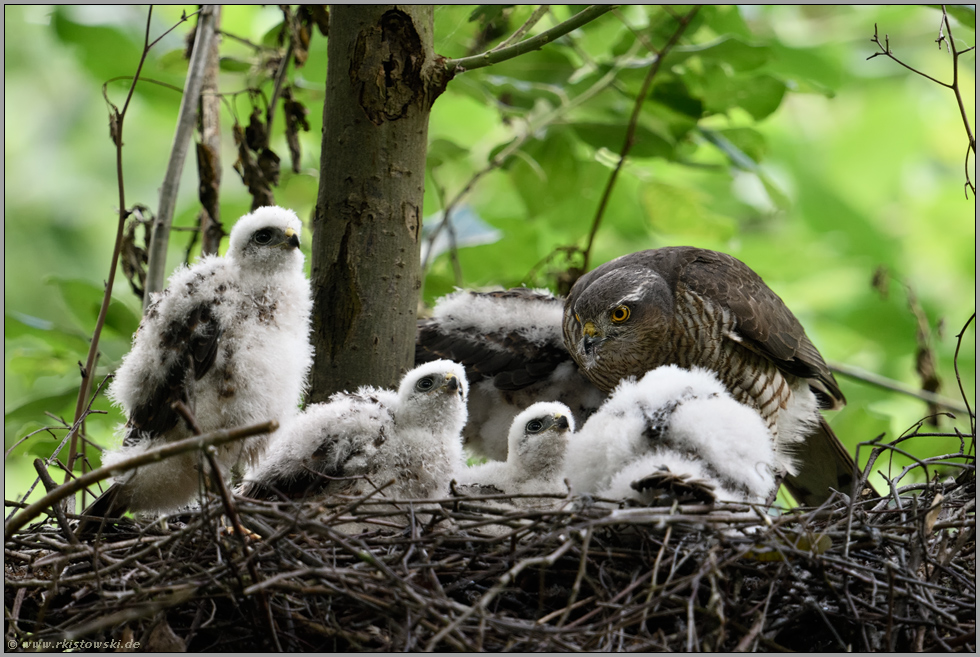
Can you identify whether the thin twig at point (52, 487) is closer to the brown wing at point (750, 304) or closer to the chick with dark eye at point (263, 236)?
the chick with dark eye at point (263, 236)

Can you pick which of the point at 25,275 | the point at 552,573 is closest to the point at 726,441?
the point at 552,573

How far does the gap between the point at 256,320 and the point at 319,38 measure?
303cm

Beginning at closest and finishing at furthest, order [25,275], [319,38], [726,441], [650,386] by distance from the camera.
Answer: [726,441]
[650,386]
[319,38]
[25,275]

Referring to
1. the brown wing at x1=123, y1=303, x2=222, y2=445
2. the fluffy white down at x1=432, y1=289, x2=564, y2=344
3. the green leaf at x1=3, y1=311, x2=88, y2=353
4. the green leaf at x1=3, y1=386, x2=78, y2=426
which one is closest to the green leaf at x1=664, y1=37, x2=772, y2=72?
the fluffy white down at x1=432, y1=289, x2=564, y2=344

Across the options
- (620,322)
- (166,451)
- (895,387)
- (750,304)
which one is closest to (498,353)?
(620,322)

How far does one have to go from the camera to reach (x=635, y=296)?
10.9ft

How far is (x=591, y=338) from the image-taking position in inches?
131

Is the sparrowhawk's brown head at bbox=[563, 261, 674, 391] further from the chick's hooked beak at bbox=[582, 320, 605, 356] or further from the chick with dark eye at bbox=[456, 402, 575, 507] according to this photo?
the chick with dark eye at bbox=[456, 402, 575, 507]

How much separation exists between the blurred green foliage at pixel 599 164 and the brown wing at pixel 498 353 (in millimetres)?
581

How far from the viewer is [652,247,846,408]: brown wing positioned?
3.37 m

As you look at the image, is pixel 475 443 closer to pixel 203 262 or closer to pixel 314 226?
pixel 314 226

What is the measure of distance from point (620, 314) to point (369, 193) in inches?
44.7

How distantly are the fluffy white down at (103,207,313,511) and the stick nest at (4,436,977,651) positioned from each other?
0.38 meters

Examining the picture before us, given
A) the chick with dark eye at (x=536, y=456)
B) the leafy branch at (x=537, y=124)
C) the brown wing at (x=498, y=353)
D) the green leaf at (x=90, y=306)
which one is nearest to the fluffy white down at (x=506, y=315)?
the brown wing at (x=498, y=353)
